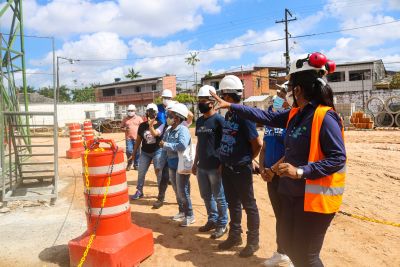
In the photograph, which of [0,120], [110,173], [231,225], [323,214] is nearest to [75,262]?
[110,173]

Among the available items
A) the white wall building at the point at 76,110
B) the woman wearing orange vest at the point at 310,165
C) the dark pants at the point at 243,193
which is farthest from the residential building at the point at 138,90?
the woman wearing orange vest at the point at 310,165

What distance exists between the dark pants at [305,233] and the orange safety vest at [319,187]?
8 centimetres

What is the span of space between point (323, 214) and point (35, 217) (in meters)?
5.19

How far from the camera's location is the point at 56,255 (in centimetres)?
452

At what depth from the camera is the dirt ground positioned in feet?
14.2

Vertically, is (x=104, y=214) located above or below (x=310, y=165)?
below

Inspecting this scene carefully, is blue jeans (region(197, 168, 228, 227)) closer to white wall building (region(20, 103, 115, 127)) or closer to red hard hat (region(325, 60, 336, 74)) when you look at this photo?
red hard hat (region(325, 60, 336, 74))

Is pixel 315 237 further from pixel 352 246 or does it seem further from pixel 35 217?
pixel 35 217

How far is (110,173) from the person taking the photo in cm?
405

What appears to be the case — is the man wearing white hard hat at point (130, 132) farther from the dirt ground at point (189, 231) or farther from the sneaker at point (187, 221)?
the sneaker at point (187, 221)

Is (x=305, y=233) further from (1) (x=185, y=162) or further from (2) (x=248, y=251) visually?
(1) (x=185, y=162)

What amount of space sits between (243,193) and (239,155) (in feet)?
1.50

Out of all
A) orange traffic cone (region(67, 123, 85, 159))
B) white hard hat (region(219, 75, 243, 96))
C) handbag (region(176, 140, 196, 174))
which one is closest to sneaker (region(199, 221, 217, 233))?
handbag (region(176, 140, 196, 174))

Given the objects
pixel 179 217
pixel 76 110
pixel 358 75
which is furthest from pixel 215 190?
pixel 76 110
